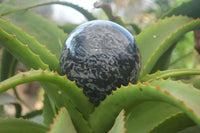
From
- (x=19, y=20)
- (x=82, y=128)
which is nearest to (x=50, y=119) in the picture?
(x=82, y=128)

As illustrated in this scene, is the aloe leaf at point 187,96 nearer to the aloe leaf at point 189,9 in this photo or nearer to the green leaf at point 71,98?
the green leaf at point 71,98

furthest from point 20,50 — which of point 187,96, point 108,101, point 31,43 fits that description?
point 187,96

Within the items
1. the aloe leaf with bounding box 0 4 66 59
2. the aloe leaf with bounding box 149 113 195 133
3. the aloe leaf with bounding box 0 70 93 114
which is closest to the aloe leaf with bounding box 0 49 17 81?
the aloe leaf with bounding box 0 4 66 59

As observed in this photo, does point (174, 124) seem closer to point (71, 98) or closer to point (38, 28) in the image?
point (71, 98)

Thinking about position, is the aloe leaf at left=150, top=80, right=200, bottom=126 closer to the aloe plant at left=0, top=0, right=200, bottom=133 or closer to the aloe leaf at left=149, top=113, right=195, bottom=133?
the aloe plant at left=0, top=0, right=200, bottom=133

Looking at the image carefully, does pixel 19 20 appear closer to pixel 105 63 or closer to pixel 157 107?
pixel 105 63

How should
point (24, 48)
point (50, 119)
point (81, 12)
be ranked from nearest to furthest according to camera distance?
point (24, 48) → point (50, 119) → point (81, 12)
